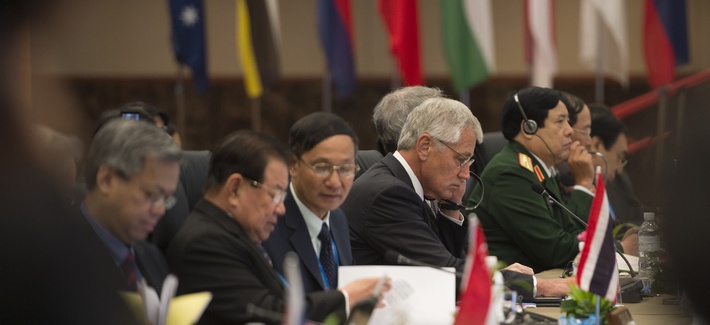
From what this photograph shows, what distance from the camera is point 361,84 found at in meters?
12.0

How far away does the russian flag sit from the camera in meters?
9.73

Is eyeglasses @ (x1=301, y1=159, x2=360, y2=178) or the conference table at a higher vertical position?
eyeglasses @ (x1=301, y1=159, x2=360, y2=178)

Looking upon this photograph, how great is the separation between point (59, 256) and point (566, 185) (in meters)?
4.92

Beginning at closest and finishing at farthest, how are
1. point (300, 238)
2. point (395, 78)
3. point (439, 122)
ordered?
point (300, 238) < point (439, 122) < point (395, 78)

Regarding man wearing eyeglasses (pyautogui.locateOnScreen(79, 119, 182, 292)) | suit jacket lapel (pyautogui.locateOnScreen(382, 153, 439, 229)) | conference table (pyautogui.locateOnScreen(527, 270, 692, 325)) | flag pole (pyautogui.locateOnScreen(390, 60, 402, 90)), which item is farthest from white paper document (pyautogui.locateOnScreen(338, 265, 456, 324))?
flag pole (pyautogui.locateOnScreen(390, 60, 402, 90))

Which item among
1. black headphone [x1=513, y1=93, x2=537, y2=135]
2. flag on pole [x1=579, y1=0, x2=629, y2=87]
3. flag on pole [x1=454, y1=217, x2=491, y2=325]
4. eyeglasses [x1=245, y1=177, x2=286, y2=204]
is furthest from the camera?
flag on pole [x1=579, y1=0, x2=629, y2=87]

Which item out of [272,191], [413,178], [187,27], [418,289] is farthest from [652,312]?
[187,27]

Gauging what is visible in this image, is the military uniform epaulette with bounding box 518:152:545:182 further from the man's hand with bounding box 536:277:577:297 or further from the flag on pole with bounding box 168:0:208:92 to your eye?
the flag on pole with bounding box 168:0:208:92

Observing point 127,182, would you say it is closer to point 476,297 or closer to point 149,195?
point 149,195

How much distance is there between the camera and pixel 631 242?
479 centimetres

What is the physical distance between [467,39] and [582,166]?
4.25m

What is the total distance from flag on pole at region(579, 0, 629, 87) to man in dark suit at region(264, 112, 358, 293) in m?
6.72

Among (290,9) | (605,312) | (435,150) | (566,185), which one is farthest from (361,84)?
(605,312)

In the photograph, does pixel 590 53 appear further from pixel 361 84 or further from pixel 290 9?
pixel 290 9
